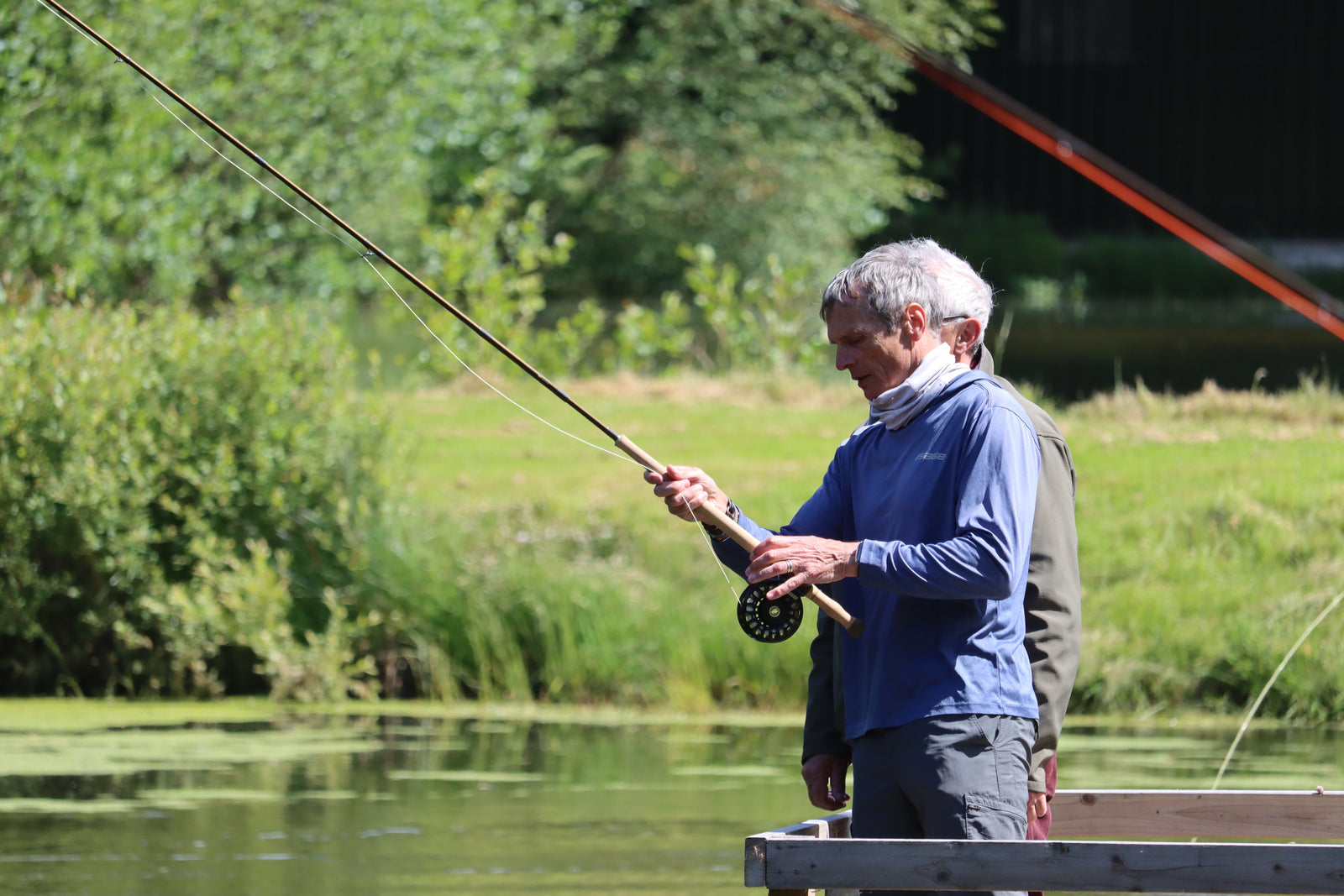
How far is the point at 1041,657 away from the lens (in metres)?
3.82

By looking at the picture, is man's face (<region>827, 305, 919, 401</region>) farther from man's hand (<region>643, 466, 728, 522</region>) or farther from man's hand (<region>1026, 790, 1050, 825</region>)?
man's hand (<region>1026, 790, 1050, 825</region>)

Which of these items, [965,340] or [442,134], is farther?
[442,134]

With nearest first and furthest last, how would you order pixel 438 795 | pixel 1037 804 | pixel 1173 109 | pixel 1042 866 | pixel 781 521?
pixel 1042 866, pixel 1037 804, pixel 438 795, pixel 781 521, pixel 1173 109

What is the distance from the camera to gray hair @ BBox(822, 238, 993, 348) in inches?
135

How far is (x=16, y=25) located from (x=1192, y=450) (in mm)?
7760

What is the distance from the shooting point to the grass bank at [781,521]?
8891 millimetres

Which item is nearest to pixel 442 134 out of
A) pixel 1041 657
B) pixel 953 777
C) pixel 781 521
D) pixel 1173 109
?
pixel 1173 109

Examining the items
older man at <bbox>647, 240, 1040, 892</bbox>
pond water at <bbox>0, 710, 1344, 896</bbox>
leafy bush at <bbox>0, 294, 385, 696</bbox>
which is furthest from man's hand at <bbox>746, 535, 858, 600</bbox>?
leafy bush at <bbox>0, 294, 385, 696</bbox>

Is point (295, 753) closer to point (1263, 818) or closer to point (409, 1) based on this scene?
point (1263, 818)

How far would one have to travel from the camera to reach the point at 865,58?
68.5ft

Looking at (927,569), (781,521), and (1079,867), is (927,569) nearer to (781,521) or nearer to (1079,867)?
(1079,867)

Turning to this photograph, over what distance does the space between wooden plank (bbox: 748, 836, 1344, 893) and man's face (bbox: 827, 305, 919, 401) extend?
800 millimetres

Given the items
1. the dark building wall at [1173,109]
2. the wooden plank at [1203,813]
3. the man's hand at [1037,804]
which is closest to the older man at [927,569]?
the man's hand at [1037,804]

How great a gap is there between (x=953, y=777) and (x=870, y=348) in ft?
2.40
